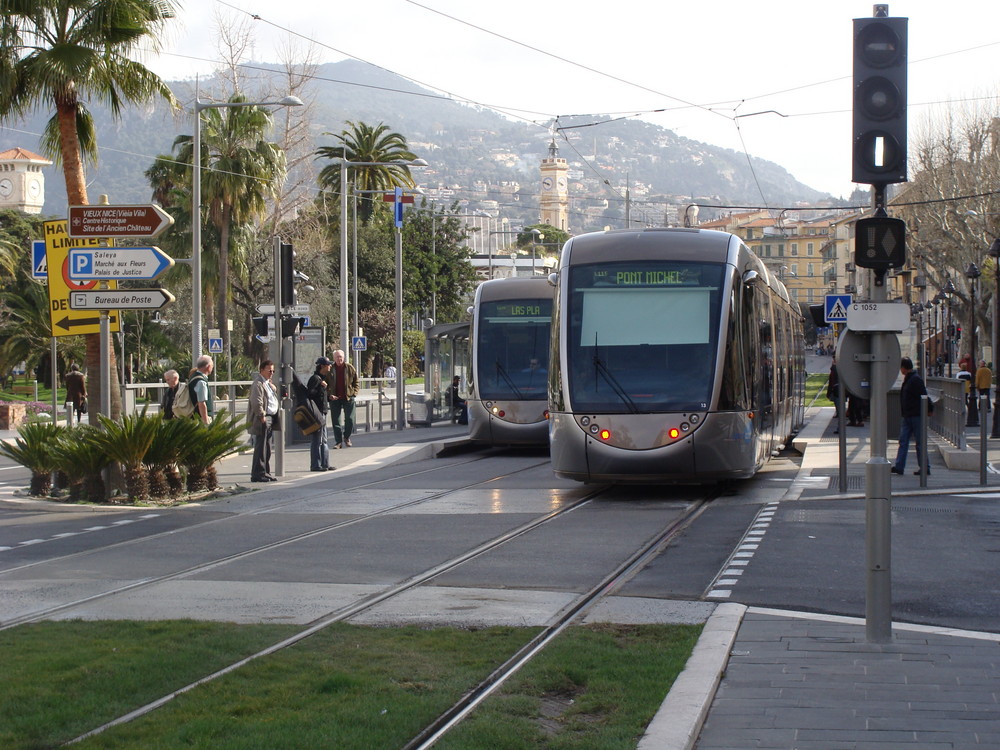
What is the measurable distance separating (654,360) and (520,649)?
26.6ft

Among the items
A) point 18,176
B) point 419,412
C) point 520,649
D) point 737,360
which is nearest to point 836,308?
point 419,412

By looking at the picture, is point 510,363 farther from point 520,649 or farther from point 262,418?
point 520,649

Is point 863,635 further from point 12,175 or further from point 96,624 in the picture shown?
point 12,175

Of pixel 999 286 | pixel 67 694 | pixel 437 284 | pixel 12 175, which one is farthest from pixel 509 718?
pixel 12 175

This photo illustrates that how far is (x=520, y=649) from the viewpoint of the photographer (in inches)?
291

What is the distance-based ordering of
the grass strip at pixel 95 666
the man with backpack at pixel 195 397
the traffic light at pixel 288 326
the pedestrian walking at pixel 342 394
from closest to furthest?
the grass strip at pixel 95 666 → the man with backpack at pixel 195 397 → the traffic light at pixel 288 326 → the pedestrian walking at pixel 342 394

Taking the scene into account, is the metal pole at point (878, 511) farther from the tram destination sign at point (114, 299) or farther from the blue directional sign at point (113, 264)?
the blue directional sign at point (113, 264)

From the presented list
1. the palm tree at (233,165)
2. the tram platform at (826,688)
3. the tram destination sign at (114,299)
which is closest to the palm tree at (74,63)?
the tram destination sign at (114,299)

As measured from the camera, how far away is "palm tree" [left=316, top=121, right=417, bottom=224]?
64688mm

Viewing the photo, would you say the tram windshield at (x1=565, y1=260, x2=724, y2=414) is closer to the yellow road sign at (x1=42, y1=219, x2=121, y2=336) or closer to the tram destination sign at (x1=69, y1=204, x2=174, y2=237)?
the tram destination sign at (x1=69, y1=204, x2=174, y2=237)

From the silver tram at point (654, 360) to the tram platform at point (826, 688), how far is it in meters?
6.65

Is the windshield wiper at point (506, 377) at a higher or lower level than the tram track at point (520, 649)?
A: higher

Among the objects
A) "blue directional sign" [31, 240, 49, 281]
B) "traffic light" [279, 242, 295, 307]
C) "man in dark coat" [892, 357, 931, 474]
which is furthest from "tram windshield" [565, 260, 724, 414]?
"blue directional sign" [31, 240, 49, 281]

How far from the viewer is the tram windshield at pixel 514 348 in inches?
900
